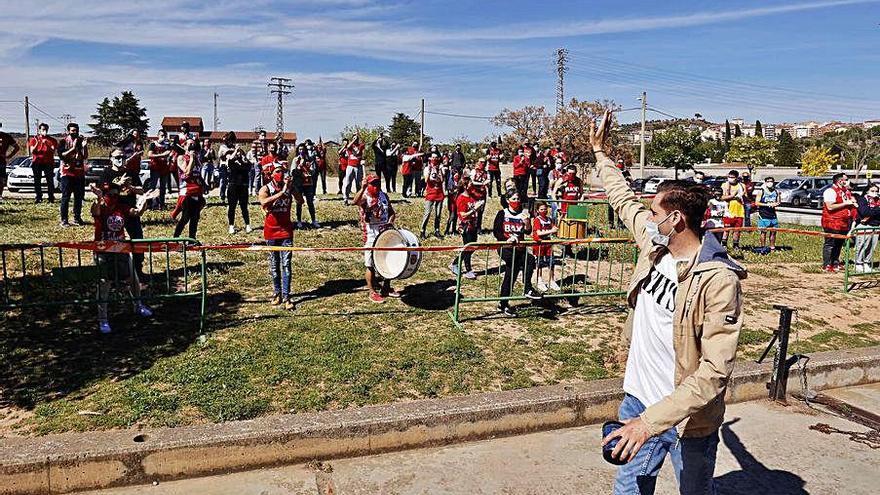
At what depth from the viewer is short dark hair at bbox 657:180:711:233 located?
3.14m

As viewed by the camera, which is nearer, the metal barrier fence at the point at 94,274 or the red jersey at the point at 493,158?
the metal barrier fence at the point at 94,274

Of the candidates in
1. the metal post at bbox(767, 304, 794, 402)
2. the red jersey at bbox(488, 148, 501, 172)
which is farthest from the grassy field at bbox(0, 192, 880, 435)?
the red jersey at bbox(488, 148, 501, 172)

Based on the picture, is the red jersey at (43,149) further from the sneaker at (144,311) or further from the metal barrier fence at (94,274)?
the sneaker at (144,311)

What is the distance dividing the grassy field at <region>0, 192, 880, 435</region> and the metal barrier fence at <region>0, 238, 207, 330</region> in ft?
1.21

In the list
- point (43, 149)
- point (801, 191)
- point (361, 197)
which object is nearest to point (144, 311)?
point (361, 197)

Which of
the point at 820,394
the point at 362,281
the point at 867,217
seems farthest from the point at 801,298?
the point at 362,281

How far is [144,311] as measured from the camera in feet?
26.0

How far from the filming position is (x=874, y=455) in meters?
5.43

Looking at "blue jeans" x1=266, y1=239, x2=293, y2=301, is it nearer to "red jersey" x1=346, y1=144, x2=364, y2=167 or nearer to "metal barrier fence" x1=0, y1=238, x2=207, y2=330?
"metal barrier fence" x1=0, y1=238, x2=207, y2=330

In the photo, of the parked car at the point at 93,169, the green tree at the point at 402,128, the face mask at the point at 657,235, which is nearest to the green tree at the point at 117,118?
the green tree at the point at 402,128

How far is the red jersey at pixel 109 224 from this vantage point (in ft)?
24.9

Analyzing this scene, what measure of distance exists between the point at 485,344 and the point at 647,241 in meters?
4.18

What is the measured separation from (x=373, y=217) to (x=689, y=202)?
6.47 m

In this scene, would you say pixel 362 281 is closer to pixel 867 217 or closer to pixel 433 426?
pixel 433 426
